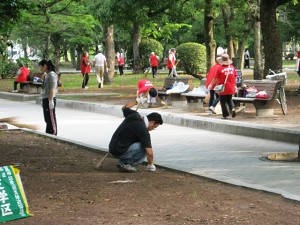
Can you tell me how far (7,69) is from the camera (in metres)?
44.9

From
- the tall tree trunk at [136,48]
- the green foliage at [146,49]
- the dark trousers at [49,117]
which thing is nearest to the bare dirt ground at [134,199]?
the dark trousers at [49,117]

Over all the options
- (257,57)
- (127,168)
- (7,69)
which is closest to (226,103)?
Result: (127,168)

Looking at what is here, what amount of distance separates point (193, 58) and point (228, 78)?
84.9 feet

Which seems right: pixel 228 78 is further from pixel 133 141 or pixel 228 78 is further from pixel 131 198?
pixel 131 198

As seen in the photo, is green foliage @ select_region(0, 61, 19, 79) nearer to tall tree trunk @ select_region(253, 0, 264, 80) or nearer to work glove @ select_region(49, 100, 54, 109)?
tall tree trunk @ select_region(253, 0, 264, 80)

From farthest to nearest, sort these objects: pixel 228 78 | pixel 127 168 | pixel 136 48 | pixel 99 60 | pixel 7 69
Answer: pixel 136 48 → pixel 7 69 → pixel 99 60 → pixel 228 78 → pixel 127 168

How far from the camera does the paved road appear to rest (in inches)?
354

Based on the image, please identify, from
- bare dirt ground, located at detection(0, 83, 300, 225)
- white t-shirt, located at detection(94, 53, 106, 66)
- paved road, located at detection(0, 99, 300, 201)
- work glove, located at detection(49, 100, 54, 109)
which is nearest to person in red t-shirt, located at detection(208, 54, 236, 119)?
paved road, located at detection(0, 99, 300, 201)

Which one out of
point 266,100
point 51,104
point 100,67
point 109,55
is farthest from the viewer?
point 109,55

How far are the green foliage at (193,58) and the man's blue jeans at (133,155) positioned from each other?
3246 centimetres

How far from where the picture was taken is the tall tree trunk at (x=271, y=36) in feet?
71.0

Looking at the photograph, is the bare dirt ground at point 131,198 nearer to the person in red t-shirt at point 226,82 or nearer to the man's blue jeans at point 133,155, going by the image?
the man's blue jeans at point 133,155

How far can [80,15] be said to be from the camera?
35406 mm

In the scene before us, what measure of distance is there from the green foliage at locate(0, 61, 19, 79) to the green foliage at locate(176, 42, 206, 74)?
10.9m
